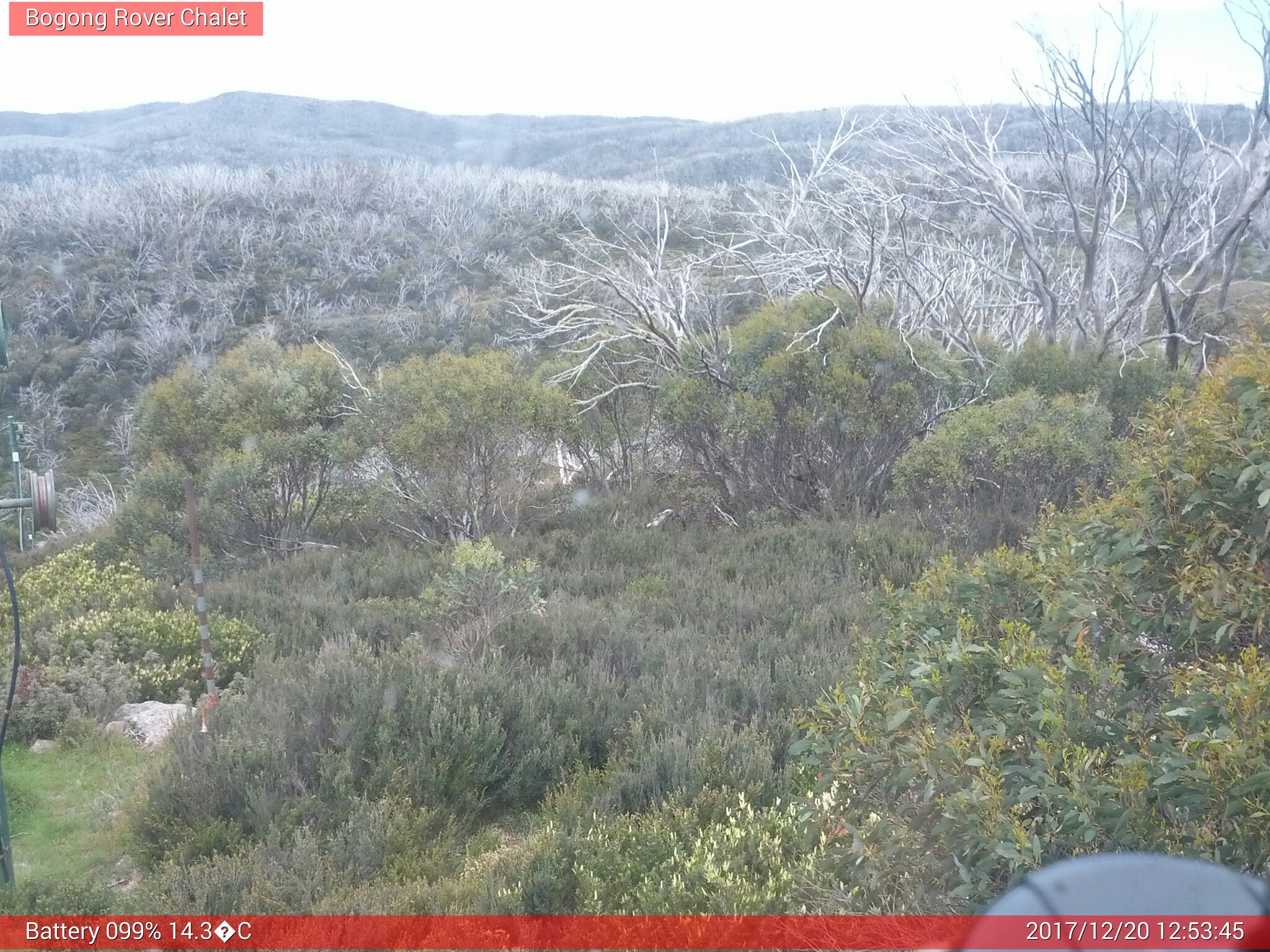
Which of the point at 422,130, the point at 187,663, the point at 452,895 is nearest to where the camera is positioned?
the point at 452,895

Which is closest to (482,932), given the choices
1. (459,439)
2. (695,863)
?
(695,863)

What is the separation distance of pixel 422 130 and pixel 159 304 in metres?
33.7

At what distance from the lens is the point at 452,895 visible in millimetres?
3367

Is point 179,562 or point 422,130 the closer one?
point 179,562

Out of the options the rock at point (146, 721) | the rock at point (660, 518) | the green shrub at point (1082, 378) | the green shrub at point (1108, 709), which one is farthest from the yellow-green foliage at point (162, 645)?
the green shrub at point (1082, 378)

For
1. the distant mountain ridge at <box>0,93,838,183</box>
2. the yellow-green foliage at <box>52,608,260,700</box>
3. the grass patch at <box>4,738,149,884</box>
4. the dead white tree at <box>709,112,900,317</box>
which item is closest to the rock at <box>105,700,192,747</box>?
the grass patch at <box>4,738,149,884</box>

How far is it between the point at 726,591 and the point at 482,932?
4.46m

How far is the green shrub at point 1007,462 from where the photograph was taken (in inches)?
345

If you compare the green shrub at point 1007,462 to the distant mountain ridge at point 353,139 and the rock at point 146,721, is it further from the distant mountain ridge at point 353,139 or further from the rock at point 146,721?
the distant mountain ridge at point 353,139

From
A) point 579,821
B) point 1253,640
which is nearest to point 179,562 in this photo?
point 579,821

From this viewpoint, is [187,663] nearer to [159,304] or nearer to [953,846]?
[953,846]

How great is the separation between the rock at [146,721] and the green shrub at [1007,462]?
6707mm

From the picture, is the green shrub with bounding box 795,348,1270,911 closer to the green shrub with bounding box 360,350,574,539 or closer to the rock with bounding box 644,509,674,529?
the rock with bounding box 644,509,674,529

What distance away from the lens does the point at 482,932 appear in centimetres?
312
